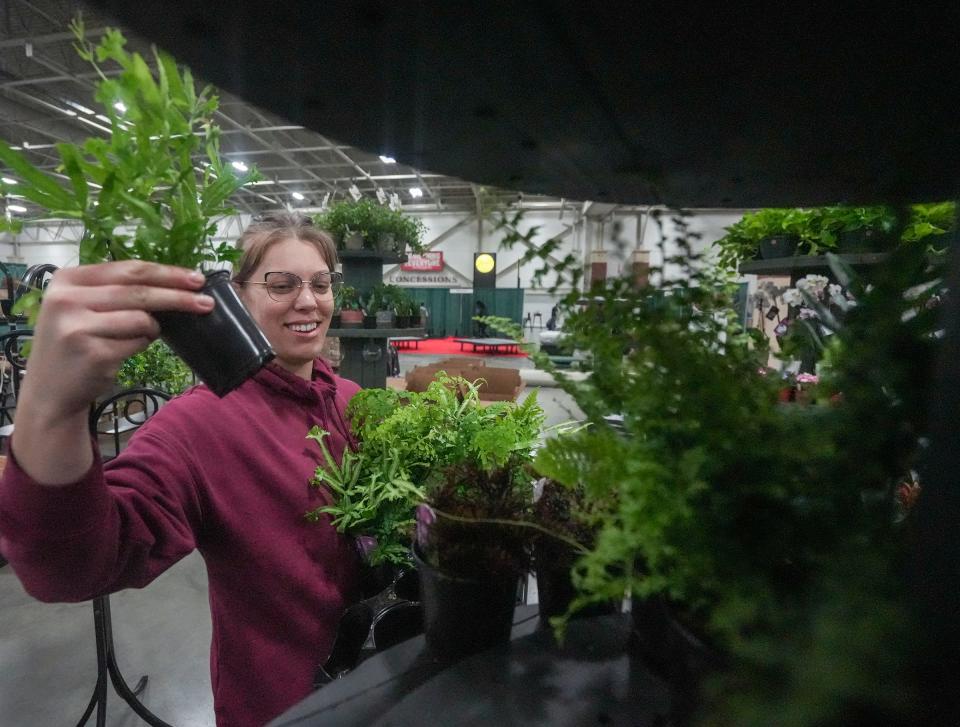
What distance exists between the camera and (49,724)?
1.76m

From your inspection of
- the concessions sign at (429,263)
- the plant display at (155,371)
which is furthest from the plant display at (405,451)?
the concessions sign at (429,263)

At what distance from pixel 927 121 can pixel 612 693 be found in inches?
19.5

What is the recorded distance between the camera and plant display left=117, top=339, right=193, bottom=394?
9.38ft

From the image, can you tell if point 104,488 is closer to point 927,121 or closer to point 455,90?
point 455,90

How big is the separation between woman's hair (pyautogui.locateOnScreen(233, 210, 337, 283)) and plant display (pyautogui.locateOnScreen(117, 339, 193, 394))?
208 cm

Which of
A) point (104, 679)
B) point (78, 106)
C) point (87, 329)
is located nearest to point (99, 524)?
point (87, 329)

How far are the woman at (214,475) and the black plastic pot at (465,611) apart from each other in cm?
38

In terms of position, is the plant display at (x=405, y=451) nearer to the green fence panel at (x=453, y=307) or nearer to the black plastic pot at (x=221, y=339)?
the black plastic pot at (x=221, y=339)

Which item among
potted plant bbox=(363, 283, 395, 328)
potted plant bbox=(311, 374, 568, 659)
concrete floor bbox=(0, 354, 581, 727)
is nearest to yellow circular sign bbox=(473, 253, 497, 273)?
potted plant bbox=(363, 283, 395, 328)

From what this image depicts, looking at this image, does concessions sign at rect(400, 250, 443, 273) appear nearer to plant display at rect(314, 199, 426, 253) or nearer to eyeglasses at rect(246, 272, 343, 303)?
plant display at rect(314, 199, 426, 253)

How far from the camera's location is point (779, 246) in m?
1.48

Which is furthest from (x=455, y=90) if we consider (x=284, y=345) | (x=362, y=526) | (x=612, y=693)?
(x=284, y=345)

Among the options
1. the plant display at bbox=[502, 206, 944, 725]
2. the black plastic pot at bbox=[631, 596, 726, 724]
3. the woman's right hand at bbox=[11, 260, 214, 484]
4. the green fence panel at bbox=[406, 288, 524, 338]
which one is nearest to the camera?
the plant display at bbox=[502, 206, 944, 725]

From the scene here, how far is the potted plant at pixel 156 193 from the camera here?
450 millimetres
